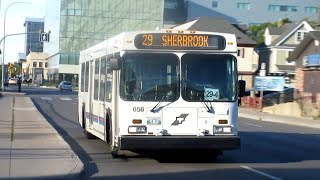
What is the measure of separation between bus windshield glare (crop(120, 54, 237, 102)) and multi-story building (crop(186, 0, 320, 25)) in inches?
4199

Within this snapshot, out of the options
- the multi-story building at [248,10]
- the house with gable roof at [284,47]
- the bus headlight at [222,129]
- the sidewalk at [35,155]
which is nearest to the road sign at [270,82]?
the house with gable roof at [284,47]

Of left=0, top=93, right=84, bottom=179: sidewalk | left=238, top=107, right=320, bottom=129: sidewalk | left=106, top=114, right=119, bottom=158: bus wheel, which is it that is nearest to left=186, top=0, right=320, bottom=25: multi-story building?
left=238, top=107, right=320, bottom=129: sidewalk

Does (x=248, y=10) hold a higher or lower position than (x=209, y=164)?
higher

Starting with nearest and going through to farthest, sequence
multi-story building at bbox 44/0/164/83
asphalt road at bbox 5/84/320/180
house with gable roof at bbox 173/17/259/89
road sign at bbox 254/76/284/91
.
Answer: asphalt road at bbox 5/84/320/180
road sign at bbox 254/76/284/91
house with gable roof at bbox 173/17/259/89
multi-story building at bbox 44/0/164/83

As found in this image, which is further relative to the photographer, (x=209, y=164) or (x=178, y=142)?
(x=209, y=164)

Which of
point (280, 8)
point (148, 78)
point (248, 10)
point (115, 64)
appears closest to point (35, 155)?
point (115, 64)

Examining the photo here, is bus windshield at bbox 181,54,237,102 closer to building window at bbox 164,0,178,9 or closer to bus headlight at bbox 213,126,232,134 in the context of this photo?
bus headlight at bbox 213,126,232,134

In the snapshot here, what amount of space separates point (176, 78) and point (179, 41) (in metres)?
0.82

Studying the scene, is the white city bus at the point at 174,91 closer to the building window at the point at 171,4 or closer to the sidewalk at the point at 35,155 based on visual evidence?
the sidewalk at the point at 35,155

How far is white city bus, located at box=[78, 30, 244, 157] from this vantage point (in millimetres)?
12938

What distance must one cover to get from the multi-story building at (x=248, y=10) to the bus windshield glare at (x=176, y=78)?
106649 millimetres

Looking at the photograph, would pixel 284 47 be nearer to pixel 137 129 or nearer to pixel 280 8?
pixel 280 8

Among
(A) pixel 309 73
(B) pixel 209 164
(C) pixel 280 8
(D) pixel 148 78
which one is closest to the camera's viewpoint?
(D) pixel 148 78

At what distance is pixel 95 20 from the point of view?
4515 inches
